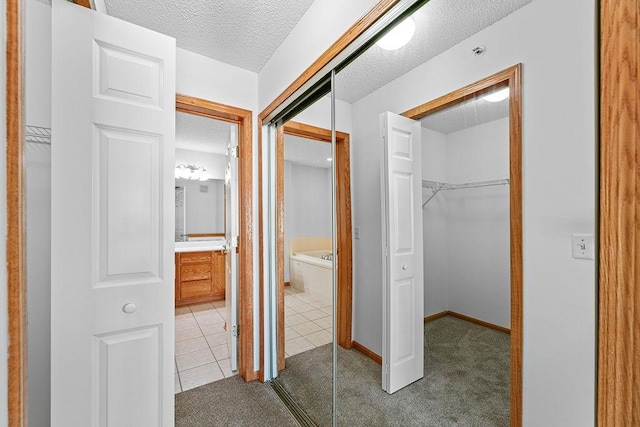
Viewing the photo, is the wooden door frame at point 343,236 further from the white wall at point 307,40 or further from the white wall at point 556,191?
the white wall at point 556,191

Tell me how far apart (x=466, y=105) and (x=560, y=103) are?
0.86 feet

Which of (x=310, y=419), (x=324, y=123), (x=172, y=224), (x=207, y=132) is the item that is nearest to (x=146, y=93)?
(x=172, y=224)

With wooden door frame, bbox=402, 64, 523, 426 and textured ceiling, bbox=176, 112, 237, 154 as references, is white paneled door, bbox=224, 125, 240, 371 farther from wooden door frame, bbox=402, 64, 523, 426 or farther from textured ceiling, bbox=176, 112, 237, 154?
wooden door frame, bbox=402, 64, 523, 426

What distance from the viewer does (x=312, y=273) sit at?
179cm

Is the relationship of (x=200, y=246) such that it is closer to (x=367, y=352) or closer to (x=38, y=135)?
(x=38, y=135)

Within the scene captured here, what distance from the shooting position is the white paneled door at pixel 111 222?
1.14m

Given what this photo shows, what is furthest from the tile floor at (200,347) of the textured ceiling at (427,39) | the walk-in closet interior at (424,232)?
the textured ceiling at (427,39)

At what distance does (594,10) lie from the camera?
571 millimetres

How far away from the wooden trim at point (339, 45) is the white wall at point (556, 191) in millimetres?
471

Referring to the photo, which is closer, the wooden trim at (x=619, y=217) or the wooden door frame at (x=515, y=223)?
the wooden trim at (x=619, y=217)

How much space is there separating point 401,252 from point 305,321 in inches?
39.1

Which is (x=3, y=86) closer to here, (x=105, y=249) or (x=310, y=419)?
(x=105, y=249)

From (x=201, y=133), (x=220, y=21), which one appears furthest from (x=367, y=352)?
(x=201, y=133)

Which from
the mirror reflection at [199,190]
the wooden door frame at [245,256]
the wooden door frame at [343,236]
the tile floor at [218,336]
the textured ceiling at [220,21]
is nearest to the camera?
the wooden door frame at [343,236]
